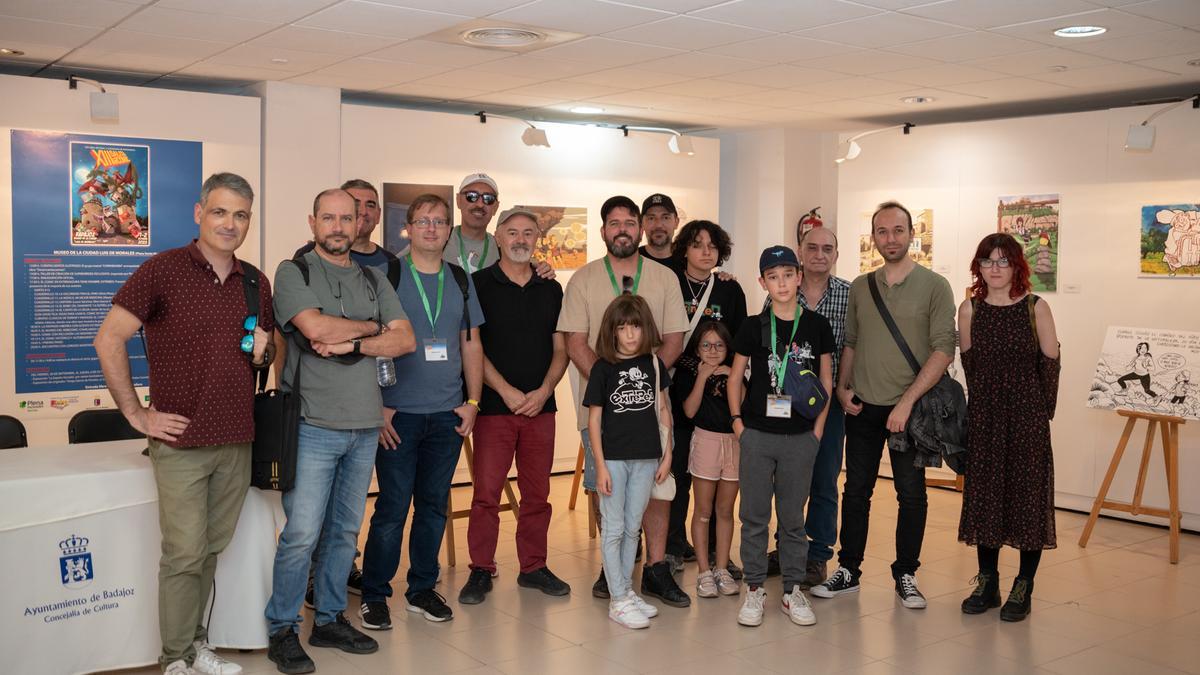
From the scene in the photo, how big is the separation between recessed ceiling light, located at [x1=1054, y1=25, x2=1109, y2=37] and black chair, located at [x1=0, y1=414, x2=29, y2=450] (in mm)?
5421

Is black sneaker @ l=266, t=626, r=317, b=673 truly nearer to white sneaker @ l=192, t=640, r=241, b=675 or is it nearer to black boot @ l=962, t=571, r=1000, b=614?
white sneaker @ l=192, t=640, r=241, b=675

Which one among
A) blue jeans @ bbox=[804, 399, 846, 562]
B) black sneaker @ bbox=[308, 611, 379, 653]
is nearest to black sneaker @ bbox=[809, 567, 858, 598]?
blue jeans @ bbox=[804, 399, 846, 562]

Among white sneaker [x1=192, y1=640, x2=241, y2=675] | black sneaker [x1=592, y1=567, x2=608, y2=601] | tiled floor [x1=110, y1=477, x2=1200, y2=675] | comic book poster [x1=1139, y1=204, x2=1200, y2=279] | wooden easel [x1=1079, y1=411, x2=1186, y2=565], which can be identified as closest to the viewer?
white sneaker [x1=192, y1=640, x2=241, y2=675]

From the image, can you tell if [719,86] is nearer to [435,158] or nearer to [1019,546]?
[435,158]

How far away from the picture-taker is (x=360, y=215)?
5406 millimetres

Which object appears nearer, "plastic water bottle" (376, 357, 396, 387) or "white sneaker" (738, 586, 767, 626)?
"plastic water bottle" (376, 357, 396, 387)

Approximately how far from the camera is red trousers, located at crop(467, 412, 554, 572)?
5359mm

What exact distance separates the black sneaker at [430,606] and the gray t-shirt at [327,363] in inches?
43.5

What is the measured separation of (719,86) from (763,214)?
110 inches

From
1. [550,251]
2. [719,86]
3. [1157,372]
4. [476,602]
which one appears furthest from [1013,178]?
[476,602]

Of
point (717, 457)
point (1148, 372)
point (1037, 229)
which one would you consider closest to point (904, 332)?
point (717, 457)

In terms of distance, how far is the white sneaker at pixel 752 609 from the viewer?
16.5ft

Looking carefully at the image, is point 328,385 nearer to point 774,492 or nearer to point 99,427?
point 99,427

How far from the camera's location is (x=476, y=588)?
541 cm
